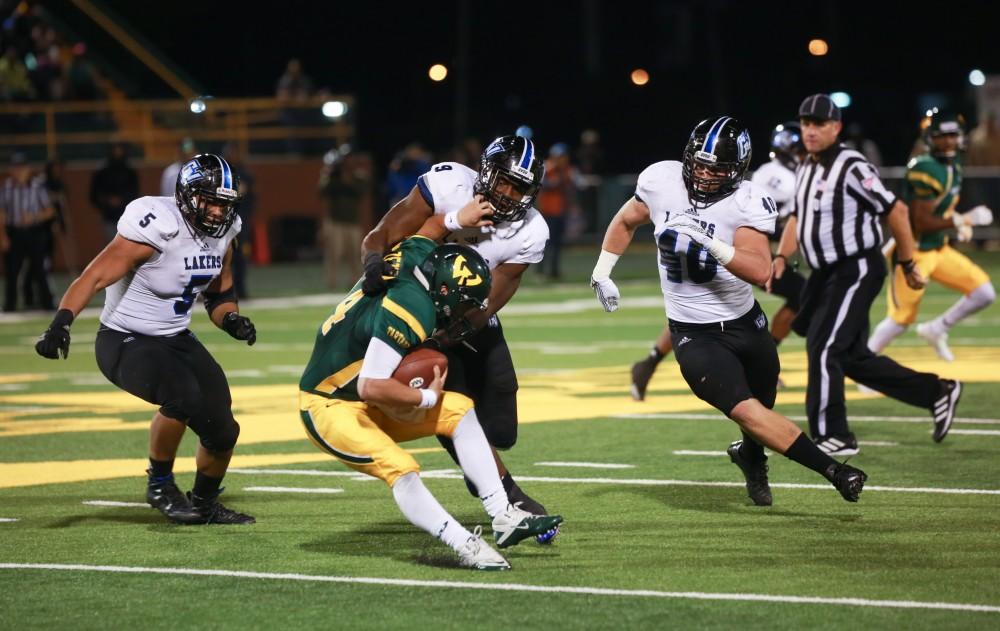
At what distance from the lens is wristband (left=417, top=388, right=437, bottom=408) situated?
6.51 meters

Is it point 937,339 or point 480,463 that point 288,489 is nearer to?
point 480,463

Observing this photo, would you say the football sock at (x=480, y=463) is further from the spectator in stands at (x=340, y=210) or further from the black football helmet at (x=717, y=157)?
the spectator in stands at (x=340, y=210)

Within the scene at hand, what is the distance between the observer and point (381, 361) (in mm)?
6516

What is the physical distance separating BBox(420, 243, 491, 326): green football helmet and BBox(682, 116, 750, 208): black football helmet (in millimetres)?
1565

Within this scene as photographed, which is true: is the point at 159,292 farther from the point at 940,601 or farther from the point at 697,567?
the point at 940,601

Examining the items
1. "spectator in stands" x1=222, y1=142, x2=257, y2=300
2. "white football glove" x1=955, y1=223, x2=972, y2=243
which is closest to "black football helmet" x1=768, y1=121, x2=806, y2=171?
"white football glove" x1=955, y1=223, x2=972, y2=243

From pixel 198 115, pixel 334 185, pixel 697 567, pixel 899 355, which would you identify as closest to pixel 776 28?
pixel 198 115

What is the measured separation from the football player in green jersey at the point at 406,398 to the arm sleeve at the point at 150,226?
122 cm

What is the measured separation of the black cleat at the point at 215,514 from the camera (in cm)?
782

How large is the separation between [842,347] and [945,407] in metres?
0.75

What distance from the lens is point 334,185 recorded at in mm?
22781

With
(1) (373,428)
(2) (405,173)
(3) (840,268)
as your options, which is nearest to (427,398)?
(1) (373,428)

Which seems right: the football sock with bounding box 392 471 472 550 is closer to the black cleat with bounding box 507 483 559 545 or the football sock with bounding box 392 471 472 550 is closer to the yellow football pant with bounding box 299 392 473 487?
the yellow football pant with bounding box 299 392 473 487

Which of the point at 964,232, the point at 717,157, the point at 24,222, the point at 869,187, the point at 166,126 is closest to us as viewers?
the point at 717,157
